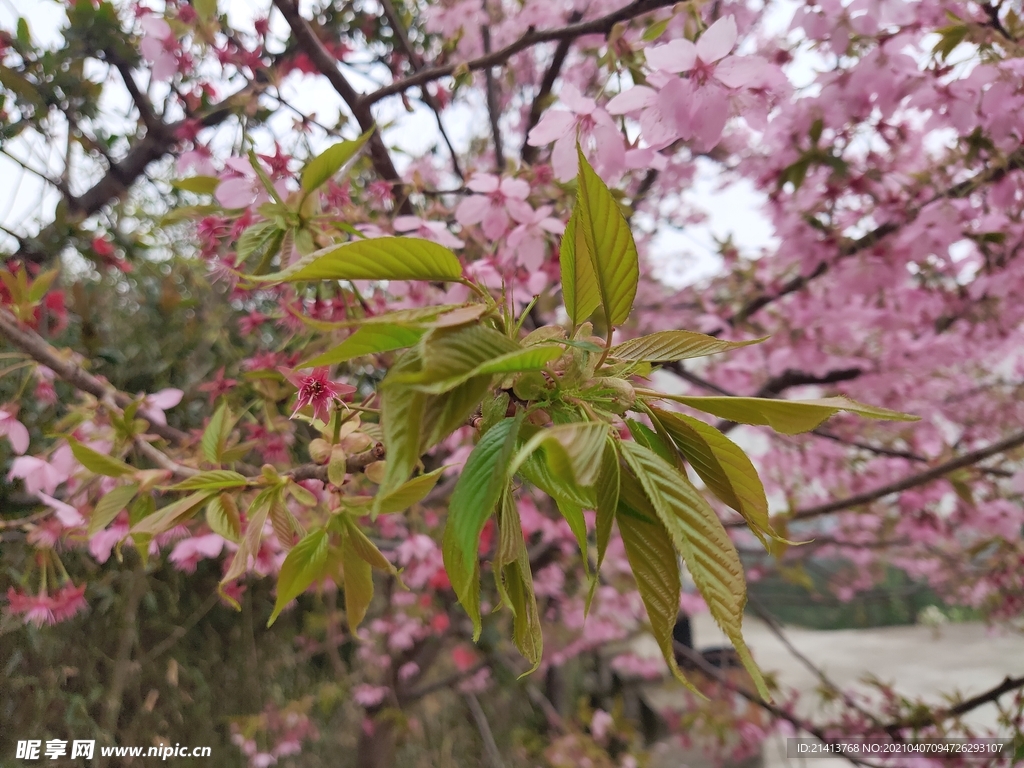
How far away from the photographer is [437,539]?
53.7 inches

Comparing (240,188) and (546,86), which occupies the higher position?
(546,86)

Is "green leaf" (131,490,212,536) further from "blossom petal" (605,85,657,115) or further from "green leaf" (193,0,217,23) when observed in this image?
"green leaf" (193,0,217,23)

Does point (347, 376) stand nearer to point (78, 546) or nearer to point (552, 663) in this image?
point (78, 546)

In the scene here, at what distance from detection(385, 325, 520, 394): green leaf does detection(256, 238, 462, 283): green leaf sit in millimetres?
49

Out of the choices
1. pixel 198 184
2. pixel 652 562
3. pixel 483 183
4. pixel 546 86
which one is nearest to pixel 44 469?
pixel 198 184

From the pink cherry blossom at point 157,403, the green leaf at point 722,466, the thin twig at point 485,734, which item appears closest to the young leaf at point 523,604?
the green leaf at point 722,466

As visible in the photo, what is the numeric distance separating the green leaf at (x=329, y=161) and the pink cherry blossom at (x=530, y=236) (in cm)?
26

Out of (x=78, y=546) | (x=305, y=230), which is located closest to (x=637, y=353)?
(x=305, y=230)

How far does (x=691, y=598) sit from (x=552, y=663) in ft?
2.00

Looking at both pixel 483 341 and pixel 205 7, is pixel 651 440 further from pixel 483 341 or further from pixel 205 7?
pixel 205 7

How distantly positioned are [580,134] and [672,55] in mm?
115

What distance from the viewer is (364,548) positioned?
1.18 ft

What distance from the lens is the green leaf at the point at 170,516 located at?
34cm

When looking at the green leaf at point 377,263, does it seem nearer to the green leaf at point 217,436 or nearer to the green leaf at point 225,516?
the green leaf at point 225,516
